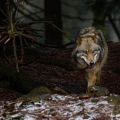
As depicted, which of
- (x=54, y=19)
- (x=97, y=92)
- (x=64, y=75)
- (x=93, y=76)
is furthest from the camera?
(x=54, y=19)

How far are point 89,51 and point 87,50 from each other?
0.06 meters

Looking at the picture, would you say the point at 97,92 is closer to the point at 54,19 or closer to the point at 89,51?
the point at 89,51

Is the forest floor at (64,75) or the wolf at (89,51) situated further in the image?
the forest floor at (64,75)

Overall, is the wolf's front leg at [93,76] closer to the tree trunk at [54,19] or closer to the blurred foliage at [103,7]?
the tree trunk at [54,19]

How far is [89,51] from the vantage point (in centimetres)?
1002

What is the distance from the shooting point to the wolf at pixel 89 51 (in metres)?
10.0

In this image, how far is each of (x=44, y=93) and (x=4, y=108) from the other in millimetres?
827

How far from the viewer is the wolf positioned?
10.0 m

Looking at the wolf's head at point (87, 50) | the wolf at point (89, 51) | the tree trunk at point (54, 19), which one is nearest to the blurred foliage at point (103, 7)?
the tree trunk at point (54, 19)

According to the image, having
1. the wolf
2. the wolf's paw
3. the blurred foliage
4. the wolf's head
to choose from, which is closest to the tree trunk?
the blurred foliage

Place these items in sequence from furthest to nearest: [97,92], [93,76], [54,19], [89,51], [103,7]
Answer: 1. [103,7]
2. [54,19]
3. [93,76]
4. [89,51]
5. [97,92]

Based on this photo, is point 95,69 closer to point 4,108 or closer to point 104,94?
point 104,94

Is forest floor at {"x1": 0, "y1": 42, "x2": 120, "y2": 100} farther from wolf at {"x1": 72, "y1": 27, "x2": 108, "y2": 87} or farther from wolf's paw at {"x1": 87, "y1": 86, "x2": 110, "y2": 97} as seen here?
wolf's paw at {"x1": 87, "y1": 86, "x2": 110, "y2": 97}

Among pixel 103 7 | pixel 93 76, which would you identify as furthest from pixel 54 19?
pixel 93 76
